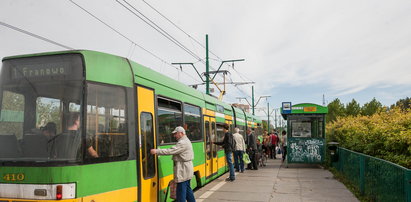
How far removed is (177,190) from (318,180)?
21.0 feet

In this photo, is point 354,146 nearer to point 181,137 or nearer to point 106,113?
point 181,137

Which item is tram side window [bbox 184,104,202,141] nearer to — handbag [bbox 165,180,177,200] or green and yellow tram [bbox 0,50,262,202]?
handbag [bbox 165,180,177,200]

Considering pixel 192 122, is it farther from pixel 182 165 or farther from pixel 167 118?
pixel 182 165

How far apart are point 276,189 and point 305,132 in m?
6.30

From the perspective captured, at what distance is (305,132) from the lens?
15234mm

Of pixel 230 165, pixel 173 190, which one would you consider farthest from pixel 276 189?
pixel 173 190

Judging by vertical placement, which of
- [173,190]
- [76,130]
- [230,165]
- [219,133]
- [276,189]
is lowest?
[276,189]

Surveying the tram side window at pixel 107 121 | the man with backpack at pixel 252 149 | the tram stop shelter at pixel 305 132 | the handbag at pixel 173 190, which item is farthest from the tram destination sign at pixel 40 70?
the tram stop shelter at pixel 305 132

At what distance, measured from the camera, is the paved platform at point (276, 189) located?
832 cm

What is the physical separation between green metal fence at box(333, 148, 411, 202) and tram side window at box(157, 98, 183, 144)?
4085 mm

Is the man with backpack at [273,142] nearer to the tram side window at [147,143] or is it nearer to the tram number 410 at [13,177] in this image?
the tram side window at [147,143]

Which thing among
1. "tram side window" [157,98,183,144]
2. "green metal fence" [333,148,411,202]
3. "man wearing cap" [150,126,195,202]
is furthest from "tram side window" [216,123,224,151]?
"man wearing cap" [150,126,195,202]

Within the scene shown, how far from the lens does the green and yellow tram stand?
4.49 meters

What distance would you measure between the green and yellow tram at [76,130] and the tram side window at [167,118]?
58 cm
